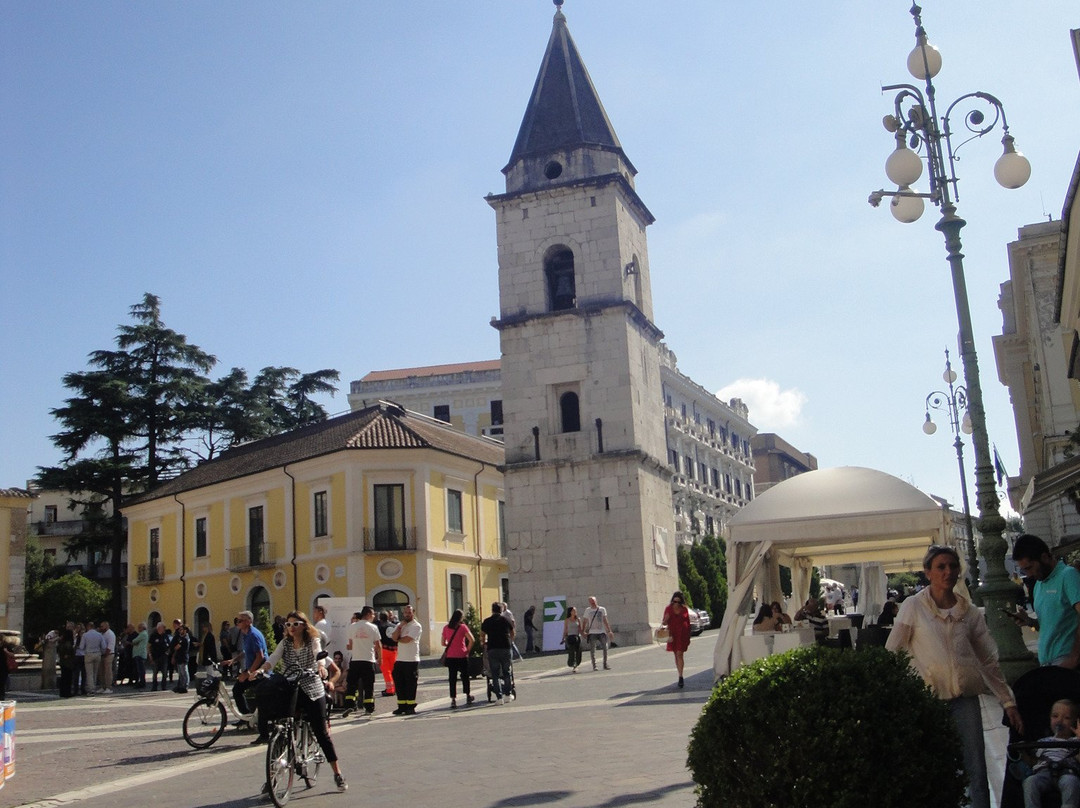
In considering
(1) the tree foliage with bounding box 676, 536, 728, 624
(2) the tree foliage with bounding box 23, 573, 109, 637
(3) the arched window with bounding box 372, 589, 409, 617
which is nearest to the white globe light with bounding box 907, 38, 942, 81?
(3) the arched window with bounding box 372, 589, 409, 617

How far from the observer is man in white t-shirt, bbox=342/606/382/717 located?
57.9 feet

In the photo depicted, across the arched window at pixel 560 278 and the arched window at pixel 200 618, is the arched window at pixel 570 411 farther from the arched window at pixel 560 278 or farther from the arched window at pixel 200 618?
the arched window at pixel 200 618

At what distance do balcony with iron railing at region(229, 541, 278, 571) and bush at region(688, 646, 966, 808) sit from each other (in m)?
36.5

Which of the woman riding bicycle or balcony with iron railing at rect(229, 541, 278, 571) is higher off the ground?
balcony with iron railing at rect(229, 541, 278, 571)

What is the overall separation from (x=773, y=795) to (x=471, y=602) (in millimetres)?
36228

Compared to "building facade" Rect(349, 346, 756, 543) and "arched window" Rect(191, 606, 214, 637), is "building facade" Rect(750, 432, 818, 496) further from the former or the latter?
"arched window" Rect(191, 606, 214, 637)

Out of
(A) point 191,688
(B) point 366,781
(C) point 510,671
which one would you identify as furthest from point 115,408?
(B) point 366,781

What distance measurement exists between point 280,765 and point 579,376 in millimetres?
26484

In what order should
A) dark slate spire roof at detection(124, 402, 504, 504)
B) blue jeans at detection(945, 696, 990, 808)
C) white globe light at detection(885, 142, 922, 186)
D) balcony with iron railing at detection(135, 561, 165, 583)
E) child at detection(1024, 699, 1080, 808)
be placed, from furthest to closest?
1. balcony with iron railing at detection(135, 561, 165, 583)
2. dark slate spire roof at detection(124, 402, 504, 504)
3. white globe light at detection(885, 142, 922, 186)
4. blue jeans at detection(945, 696, 990, 808)
5. child at detection(1024, 699, 1080, 808)

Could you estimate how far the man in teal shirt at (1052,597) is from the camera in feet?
23.2

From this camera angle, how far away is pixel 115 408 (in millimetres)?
49312

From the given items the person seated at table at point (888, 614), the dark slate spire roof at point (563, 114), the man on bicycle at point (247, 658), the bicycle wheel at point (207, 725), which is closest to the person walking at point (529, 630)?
the dark slate spire roof at point (563, 114)

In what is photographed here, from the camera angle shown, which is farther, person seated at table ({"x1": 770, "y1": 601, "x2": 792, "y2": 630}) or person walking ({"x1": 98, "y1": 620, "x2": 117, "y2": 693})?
person walking ({"x1": 98, "y1": 620, "x2": 117, "y2": 693})

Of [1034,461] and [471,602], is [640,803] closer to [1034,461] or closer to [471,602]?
[471,602]
